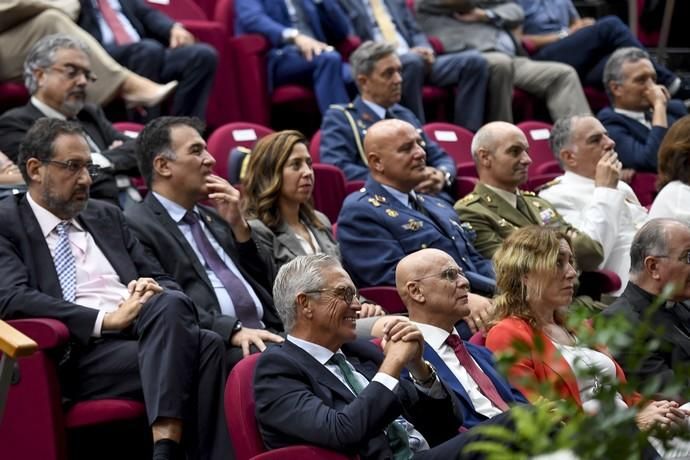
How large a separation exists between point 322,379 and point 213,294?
922 millimetres

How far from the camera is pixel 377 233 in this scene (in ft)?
15.5

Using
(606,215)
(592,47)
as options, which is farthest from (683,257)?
(592,47)

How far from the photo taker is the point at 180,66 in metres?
6.28

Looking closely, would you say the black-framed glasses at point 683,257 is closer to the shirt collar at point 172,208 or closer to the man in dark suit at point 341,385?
the man in dark suit at point 341,385

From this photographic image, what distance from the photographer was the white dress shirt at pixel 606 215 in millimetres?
5160

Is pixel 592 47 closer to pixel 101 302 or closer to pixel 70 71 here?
pixel 70 71

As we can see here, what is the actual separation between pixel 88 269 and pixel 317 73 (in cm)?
284

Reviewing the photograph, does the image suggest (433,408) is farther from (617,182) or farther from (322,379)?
(617,182)

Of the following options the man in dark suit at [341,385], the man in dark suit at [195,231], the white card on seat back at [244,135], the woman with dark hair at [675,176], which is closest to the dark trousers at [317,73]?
the white card on seat back at [244,135]

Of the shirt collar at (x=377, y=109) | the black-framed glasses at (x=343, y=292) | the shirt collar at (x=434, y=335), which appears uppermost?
the black-framed glasses at (x=343, y=292)

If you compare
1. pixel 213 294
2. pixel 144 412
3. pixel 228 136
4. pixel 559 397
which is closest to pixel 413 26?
pixel 228 136

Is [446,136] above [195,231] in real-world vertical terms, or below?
below

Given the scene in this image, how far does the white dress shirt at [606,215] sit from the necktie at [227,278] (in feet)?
4.74

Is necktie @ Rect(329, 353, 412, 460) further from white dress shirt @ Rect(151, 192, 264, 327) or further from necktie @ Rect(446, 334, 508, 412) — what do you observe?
white dress shirt @ Rect(151, 192, 264, 327)
